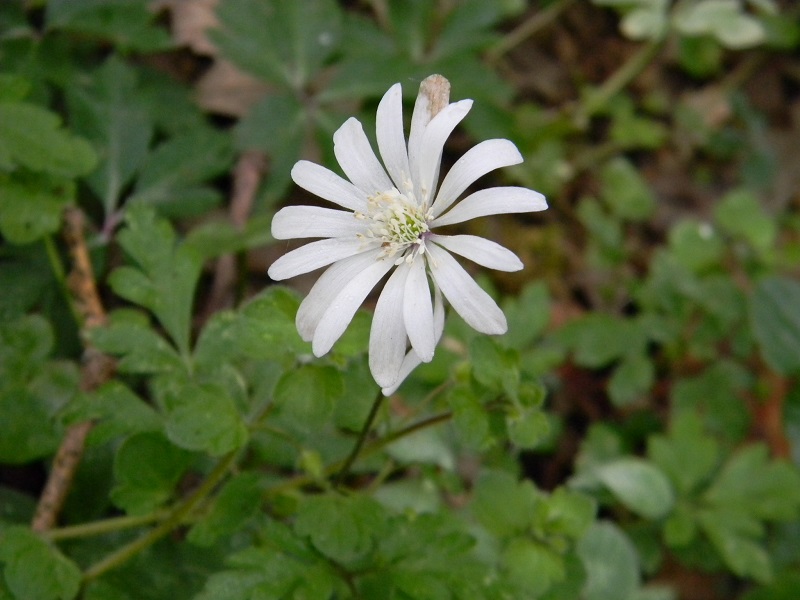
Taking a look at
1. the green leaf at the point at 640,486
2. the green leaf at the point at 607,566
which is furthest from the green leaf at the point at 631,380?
the green leaf at the point at 607,566

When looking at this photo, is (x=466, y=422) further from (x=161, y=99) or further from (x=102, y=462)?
(x=161, y=99)

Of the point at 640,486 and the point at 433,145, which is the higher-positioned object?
the point at 433,145

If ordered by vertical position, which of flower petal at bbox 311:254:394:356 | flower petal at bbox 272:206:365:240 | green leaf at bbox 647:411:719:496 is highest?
flower petal at bbox 272:206:365:240

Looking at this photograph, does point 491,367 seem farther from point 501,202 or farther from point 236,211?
point 236,211

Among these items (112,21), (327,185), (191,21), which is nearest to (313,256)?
(327,185)

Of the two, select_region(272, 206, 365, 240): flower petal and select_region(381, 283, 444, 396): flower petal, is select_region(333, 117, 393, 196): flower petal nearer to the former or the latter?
select_region(272, 206, 365, 240): flower petal

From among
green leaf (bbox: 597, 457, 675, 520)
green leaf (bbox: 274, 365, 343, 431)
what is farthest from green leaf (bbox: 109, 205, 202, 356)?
green leaf (bbox: 597, 457, 675, 520)
